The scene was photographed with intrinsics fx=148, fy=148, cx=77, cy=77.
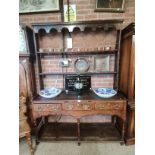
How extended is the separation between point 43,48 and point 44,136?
4.77 feet

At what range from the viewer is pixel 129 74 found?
6.69 feet

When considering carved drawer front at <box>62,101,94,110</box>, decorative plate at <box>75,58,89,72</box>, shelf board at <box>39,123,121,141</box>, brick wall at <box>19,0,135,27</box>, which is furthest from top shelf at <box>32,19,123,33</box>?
shelf board at <box>39,123,121,141</box>


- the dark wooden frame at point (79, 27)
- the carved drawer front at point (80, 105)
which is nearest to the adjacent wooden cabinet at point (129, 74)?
the dark wooden frame at point (79, 27)

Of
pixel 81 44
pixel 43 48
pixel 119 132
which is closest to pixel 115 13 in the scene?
pixel 81 44

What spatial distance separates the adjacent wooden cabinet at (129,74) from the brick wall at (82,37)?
22 cm

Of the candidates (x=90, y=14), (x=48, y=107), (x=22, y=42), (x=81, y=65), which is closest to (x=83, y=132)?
(x=48, y=107)

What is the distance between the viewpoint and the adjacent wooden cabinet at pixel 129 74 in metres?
1.97

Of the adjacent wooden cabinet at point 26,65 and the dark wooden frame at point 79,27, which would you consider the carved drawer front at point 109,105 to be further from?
the adjacent wooden cabinet at point 26,65

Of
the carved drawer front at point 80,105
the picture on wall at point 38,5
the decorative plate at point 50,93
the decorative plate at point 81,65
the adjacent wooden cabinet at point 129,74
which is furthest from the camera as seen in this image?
the decorative plate at point 81,65

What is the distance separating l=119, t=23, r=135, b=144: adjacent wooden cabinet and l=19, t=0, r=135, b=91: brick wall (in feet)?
0.74

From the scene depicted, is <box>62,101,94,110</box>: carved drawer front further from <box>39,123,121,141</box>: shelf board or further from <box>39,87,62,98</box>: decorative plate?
<box>39,123,121,141</box>: shelf board

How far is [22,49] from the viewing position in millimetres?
2170

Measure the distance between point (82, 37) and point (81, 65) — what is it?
1.53 feet
